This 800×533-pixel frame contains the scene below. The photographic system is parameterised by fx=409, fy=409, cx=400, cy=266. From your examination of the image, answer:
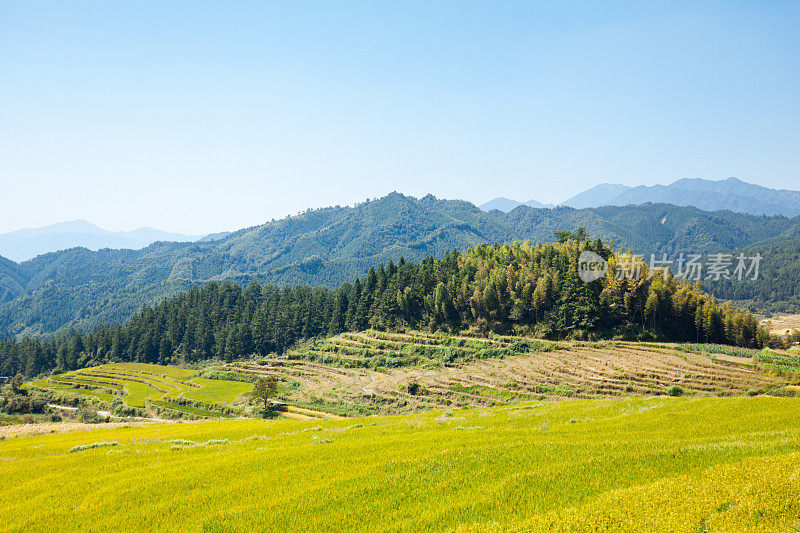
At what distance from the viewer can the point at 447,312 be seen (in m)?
99.6

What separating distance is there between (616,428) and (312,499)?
1529 cm

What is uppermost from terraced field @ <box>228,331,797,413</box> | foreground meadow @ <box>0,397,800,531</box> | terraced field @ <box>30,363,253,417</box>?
foreground meadow @ <box>0,397,800,531</box>

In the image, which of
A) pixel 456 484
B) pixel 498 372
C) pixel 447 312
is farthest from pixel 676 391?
pixel 447 312

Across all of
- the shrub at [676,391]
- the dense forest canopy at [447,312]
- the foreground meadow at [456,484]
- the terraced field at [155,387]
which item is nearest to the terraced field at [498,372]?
the shrub at [676,391]

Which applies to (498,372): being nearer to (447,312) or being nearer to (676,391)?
(676,391)

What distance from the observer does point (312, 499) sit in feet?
37.7

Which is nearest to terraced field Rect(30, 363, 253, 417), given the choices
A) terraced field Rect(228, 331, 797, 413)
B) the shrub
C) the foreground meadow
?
terraced field Rect(228, 331, 797, 413)

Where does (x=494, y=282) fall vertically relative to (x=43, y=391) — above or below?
above

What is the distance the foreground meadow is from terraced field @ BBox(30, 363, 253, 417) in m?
57.2

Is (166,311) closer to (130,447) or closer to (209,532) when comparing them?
(130,447)

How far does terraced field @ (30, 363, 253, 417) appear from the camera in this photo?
2857 inches

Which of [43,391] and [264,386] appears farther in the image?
[43,391]

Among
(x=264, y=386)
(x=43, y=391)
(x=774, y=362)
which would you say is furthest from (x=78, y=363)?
(x=774, y=362)

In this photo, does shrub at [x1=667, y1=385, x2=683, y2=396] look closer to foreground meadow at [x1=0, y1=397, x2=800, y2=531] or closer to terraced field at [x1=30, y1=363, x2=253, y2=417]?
foreground meadow at [x1=0, y1=397, x2=800, y2=531]
